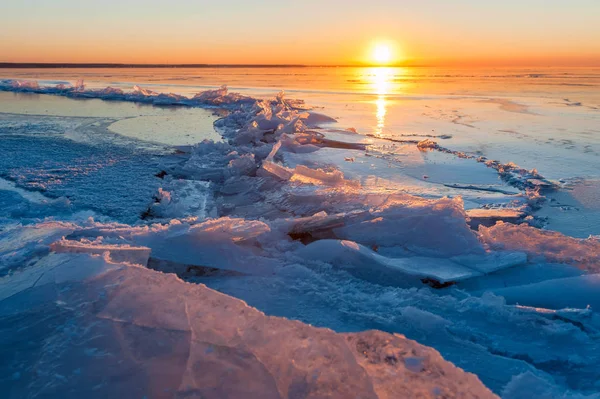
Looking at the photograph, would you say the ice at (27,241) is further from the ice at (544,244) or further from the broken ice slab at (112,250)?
the ice at (544,244)

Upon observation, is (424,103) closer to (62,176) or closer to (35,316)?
(62,176)

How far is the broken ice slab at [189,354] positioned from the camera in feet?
4.37

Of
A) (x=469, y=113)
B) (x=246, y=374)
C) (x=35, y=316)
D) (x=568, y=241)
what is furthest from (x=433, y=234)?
(x=469, y=113)

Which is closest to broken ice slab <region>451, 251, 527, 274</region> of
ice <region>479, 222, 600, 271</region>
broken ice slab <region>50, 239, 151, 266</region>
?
ice <region>479, 222, 600, 271</region>

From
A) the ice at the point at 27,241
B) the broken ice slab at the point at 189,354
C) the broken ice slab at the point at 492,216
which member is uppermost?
the broken ice slab at the point at 189,354

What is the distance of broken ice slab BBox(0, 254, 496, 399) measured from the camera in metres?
1.33

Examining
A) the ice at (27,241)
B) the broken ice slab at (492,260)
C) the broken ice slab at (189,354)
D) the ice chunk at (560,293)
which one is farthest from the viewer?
the broken ice slab at (492,260)

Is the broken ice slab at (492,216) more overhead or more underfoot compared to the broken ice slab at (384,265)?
more underfoot

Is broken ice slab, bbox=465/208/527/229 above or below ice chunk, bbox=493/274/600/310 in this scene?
below

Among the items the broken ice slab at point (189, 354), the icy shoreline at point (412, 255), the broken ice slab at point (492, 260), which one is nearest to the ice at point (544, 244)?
the icy shoreline at point (412, 255)

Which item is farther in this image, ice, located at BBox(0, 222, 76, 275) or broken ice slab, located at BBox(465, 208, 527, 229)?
broken ice slab, located at BBox(465, 208, 527, 229)

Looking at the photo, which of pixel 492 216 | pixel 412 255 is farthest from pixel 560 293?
pixel 492 216

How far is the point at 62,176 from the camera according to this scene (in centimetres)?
480

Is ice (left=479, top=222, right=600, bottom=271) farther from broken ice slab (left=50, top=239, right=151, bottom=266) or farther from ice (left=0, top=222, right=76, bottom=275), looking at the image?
ice (left=0, top=222, right=76, bottom=275)
